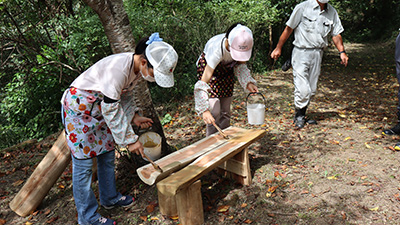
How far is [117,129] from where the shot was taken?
220 cm

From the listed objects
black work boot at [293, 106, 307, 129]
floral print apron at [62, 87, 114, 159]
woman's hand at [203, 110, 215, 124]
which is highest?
floral print apron at [62, 87, 114, 159]

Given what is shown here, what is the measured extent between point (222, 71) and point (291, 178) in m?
1.45

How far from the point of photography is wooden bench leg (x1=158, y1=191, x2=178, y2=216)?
2.68m

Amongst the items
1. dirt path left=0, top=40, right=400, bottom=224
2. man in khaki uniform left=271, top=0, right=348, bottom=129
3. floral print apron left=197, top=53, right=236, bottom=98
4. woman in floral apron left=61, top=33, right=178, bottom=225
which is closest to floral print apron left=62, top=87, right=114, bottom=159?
woman in floral apron left=61, top=33, right=178, bottom=225

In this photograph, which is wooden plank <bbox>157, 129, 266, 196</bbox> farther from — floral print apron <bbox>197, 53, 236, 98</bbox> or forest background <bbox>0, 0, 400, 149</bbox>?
forest background <bbox>0, 0, 400, 149</bbox>

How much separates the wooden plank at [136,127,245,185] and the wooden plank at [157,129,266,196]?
0.06 metres

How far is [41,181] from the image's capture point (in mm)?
3061

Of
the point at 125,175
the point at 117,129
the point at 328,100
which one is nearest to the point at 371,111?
the point at 328,100

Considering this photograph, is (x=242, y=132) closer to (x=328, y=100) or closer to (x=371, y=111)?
(x=371, y=111)

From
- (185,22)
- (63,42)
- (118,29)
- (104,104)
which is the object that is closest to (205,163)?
(104,104)

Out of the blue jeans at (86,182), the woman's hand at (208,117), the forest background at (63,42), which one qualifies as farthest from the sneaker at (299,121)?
the blue jeans at (86,182)

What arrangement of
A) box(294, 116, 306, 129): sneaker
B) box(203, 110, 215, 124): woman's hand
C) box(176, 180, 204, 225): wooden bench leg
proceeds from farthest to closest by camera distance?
box(294, 116, 306, 129): sneaker → box(203, 110, 215, 124): woman's hand → box(176, 180, 204, 225): wooden bench leg

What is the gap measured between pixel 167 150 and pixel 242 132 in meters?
1.01

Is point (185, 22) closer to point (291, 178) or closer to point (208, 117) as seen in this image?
point (208, 117)
